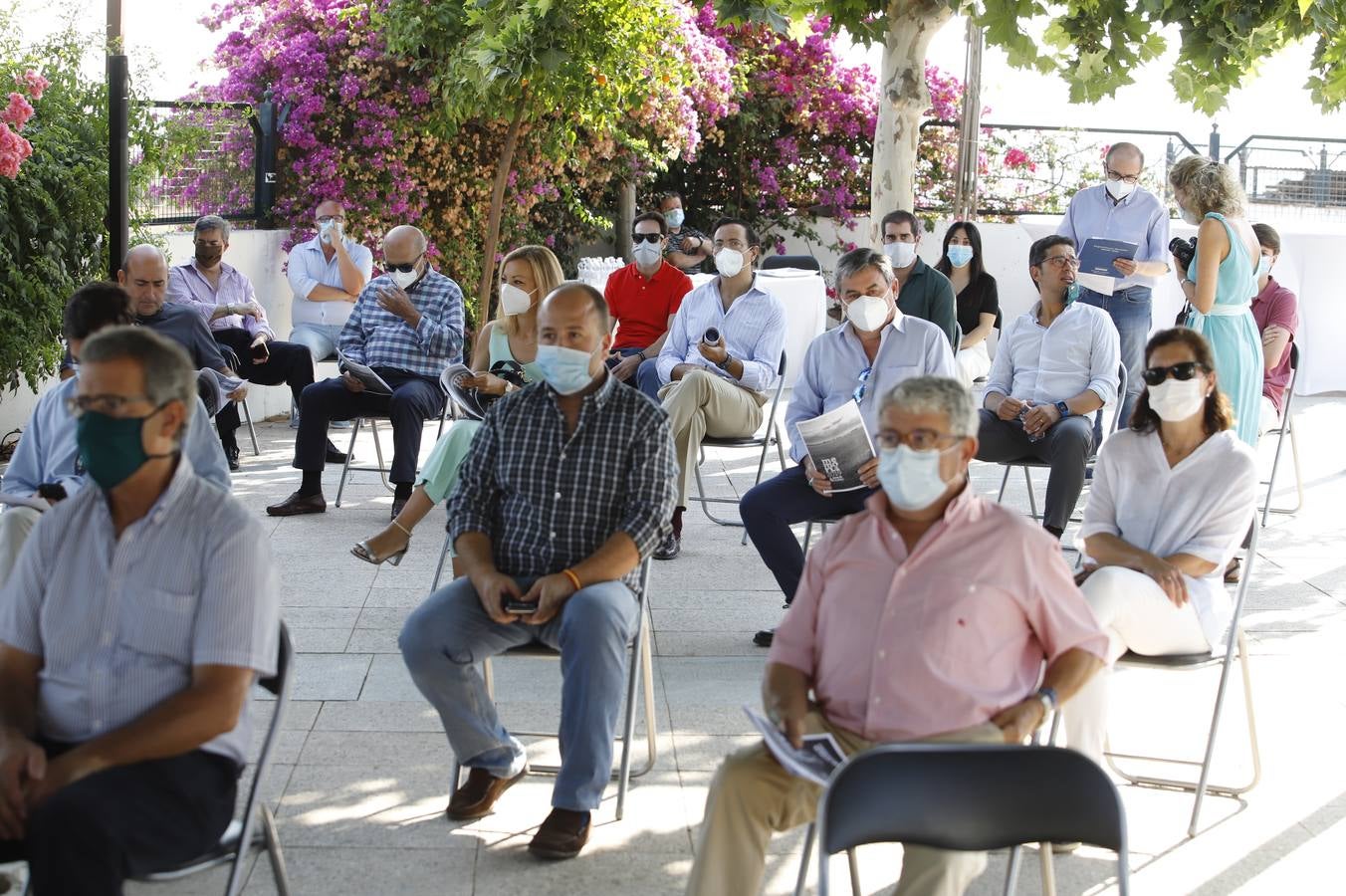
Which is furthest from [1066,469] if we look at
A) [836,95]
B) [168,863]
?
[836,95]

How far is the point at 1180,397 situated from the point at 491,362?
3434mm

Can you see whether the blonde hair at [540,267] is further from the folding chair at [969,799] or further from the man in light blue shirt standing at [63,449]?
the folding chair at [969,799]

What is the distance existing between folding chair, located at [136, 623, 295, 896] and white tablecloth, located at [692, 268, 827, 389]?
957 centimetres

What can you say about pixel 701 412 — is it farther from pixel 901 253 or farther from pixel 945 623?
pixel 945 623


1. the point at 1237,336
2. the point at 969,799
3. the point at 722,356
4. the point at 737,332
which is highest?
the point at 1237,336

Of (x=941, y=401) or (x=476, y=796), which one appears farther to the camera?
(x=476, y=796)

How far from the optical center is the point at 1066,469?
6.46 metres

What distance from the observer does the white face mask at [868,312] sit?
5.77m

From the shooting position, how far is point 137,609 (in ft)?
9.62

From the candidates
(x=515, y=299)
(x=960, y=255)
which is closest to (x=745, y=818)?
(x=515, y=299)

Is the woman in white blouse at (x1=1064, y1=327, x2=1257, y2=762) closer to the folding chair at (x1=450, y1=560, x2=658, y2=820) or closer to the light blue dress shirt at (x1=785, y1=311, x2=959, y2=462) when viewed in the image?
the folding chair at (x1=450, y1=560, x2=658, y2=820)

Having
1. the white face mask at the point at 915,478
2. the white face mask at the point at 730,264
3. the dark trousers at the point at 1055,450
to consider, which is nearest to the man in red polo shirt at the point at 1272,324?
the dark trousers at the point at 1055,450

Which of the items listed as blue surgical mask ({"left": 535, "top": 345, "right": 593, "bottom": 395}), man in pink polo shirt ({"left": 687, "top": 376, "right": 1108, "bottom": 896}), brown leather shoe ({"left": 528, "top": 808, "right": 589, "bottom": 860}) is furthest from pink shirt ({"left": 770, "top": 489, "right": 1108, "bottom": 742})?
blue surgical mask ({"left": 535, "top": 345, "right": 593, "bottom": 395})

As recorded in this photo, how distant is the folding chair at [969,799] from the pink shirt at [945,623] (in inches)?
19.1
